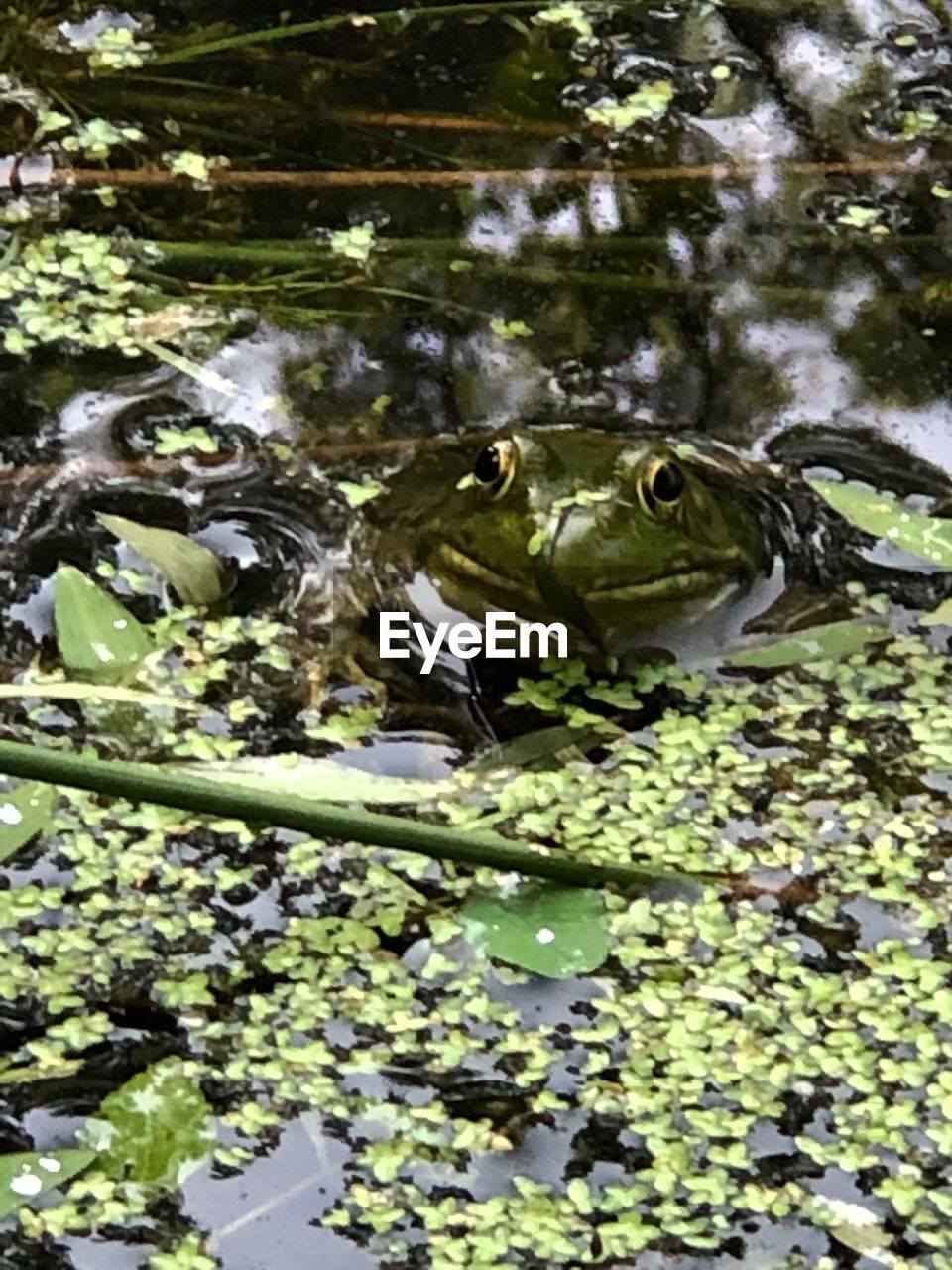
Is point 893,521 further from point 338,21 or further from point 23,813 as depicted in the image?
point 338,21

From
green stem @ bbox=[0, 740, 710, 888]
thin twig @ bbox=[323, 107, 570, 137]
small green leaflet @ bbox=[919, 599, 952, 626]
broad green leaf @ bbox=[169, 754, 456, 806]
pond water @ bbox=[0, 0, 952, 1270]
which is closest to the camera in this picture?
green stem @ bbox=[0, 740, 710, 888]

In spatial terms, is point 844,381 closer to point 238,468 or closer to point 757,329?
Answer: point 757,329

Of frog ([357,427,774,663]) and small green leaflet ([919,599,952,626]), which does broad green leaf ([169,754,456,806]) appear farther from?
small green leaflet ([919,599,952,626])

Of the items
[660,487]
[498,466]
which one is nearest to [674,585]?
→ [660,487]

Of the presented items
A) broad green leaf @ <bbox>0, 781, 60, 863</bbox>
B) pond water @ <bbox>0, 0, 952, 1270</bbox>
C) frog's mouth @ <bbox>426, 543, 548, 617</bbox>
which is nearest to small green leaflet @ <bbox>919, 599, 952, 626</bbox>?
pond water @ <bbox>0, 0, 952, 1270</bbox>

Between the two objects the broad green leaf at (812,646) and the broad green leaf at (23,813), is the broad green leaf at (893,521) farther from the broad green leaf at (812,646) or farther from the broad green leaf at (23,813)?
the broad green leaf at (23,813)

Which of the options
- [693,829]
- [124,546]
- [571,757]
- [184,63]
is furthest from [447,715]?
[184,63]
